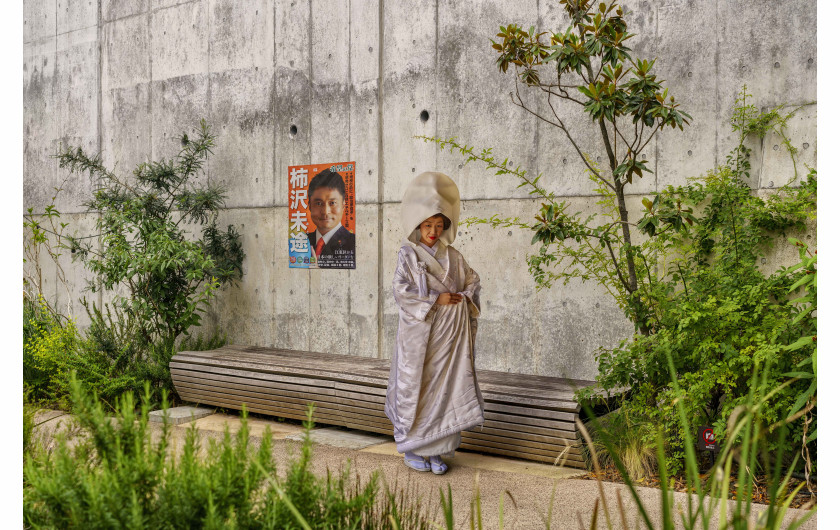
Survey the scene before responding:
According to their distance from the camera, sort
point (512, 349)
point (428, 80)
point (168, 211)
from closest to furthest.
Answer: point (512, 349), point (428, 80), point (168, 211)

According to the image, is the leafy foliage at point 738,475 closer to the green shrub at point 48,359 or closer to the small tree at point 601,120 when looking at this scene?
the small tree at point 601,120

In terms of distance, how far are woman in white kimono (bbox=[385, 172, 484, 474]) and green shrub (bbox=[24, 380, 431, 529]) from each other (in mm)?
2095

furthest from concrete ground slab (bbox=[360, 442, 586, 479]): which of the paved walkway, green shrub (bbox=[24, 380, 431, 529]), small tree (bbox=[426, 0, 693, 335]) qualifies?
green shrub (bbox=[24, 380, 431, 529])

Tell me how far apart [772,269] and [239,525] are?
3.88 metres

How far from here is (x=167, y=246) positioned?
670cm

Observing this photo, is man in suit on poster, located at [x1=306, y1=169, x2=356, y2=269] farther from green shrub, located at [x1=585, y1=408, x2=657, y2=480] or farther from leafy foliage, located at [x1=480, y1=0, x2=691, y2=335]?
green shrub, located at [x1=585, y1=408, x2=657, y2=480]

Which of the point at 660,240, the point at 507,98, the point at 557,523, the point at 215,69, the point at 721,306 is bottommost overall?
the point at 557,523

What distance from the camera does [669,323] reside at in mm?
4594

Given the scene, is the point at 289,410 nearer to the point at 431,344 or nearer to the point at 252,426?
the point at 252,426

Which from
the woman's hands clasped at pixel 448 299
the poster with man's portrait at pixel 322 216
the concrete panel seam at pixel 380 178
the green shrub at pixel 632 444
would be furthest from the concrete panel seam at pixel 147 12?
the green shrub at pixel 632 444

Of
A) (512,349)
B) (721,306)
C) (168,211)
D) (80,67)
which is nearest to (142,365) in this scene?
(168,211)

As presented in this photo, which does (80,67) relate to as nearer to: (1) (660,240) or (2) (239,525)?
(1) (660,240)

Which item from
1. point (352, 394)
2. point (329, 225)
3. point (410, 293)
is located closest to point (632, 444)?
point (410, 293)

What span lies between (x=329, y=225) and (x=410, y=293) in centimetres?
228
